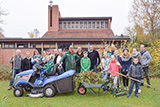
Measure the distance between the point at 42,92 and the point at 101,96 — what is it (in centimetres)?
226

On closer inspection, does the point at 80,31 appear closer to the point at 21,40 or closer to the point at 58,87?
the point at 21,40

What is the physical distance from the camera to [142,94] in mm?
5520

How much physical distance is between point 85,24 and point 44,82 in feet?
73.8

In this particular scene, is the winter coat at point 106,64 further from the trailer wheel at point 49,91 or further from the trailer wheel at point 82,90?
the trailer wheel at point 49,91

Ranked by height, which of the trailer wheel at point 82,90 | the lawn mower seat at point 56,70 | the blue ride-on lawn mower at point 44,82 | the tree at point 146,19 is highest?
the tree at point 146,19

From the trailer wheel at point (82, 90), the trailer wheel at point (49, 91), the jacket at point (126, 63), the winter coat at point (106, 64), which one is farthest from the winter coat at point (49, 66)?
the jacket at point (126, 63)

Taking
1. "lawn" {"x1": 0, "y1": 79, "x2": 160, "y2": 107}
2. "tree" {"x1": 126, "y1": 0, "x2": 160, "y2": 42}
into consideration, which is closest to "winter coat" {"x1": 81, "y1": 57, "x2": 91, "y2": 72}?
"lawn" {"x1": 0, "y1": 79, "x2": 160, "y2": 107}

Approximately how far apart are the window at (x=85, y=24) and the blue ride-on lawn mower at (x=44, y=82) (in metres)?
21.8

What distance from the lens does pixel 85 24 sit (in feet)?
87.9

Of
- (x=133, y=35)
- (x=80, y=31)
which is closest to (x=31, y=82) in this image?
(x=133, y=35)

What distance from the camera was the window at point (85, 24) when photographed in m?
26.5

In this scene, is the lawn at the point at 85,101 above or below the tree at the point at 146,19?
below

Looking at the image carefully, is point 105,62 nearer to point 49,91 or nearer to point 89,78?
point 89,78

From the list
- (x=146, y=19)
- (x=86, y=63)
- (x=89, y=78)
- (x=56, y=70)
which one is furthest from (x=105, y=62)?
(x=146, y=19)
